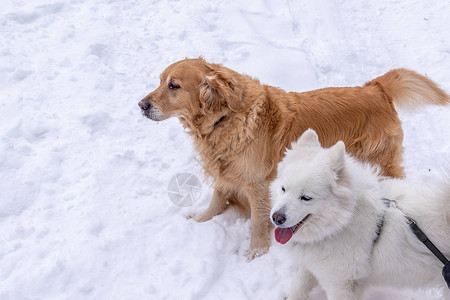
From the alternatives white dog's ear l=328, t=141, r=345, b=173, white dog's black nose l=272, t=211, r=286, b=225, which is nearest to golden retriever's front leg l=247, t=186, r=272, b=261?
white dog's black nose l=272, t=211, r=286, b=225

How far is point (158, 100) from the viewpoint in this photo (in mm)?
3672

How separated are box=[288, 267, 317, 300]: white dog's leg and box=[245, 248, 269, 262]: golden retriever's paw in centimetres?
62

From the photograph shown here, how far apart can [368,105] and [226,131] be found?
1455 mm

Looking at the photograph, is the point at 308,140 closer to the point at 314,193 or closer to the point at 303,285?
the point at 314,193

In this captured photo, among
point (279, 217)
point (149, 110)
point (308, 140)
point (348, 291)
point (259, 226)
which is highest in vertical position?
point (308, 140)

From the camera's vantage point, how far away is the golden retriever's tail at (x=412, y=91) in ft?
12.9

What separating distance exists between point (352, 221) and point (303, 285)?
862 mm

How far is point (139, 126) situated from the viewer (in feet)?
16.9

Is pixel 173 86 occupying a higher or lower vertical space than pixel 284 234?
higher

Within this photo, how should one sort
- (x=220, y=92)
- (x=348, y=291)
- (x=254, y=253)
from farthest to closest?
(x=254, y=253)
(x=220, y=92)
(x=348, y=291)

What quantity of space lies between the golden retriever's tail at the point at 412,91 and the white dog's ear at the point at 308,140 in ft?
5.51

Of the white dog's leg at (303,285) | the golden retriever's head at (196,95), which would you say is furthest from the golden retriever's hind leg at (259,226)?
the golden retriever's head at (196,95)

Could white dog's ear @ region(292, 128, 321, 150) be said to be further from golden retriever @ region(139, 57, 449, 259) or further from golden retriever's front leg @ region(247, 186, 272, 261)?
golden retriever's front leg @ region(247, 186, 272, 261)

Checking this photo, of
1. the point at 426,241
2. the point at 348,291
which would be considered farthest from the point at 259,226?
the point at 426,241
